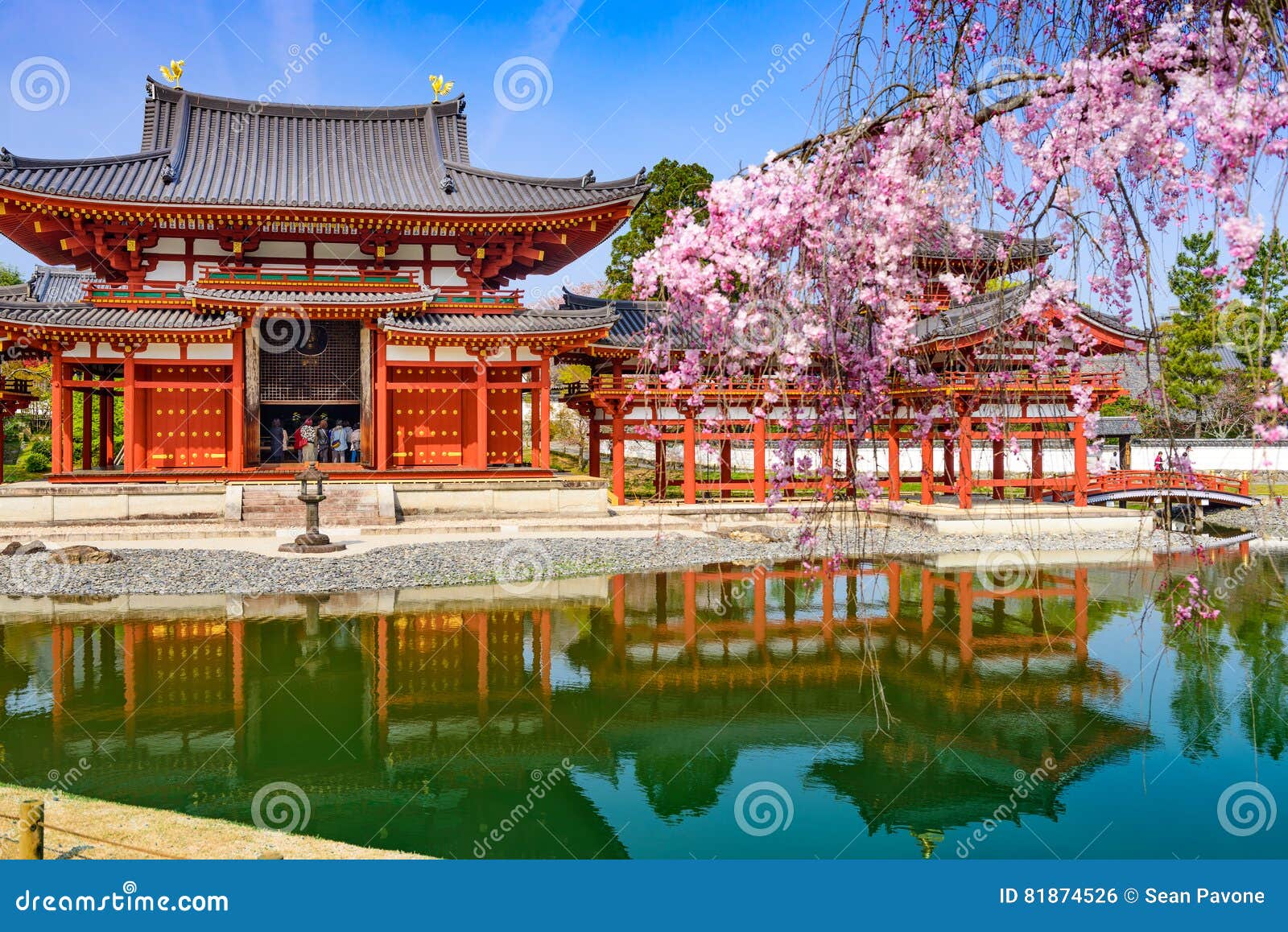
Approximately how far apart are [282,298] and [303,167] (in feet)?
16.0

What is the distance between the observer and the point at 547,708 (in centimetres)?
829

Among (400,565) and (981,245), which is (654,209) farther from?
(981,245)

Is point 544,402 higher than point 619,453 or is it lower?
higher

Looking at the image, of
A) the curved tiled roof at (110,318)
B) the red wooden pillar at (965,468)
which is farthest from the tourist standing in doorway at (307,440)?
the red wooden pillar at (965,468)

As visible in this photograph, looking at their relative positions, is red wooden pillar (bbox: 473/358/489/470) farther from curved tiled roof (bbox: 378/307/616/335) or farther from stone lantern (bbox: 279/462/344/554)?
stone lantern (bbox: 279/462/344/554)

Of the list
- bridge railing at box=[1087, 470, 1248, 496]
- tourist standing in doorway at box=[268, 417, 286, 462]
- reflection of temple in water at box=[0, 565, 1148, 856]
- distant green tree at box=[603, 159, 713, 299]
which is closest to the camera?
reflection of temple in water at box=[0, 565, 1148, 856]

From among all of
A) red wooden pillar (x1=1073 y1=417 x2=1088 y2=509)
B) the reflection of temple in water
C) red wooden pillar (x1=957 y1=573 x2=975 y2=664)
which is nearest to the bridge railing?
red wooden pillar (x1=1073 y1=417 x2=1088 y2=509)

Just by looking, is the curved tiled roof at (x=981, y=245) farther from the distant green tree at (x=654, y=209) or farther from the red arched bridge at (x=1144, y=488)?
the distant green tree at (x=654, y=209)

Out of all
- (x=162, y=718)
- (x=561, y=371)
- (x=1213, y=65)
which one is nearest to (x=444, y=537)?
(x=162, y=718)

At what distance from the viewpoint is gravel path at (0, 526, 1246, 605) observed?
43.1ft

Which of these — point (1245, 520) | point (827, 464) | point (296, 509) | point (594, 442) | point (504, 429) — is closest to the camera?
point (827, 464)

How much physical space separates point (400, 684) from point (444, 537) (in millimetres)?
8908

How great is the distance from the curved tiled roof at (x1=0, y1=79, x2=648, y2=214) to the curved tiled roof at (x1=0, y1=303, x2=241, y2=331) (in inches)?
93.8

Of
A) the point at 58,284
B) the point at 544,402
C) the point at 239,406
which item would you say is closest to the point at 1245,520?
the point at 544,402
